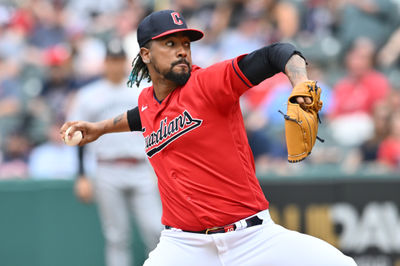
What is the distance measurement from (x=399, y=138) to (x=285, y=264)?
14.0 feet

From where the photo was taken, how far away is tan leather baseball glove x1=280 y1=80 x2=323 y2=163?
299 centimetres

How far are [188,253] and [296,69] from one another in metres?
1.27

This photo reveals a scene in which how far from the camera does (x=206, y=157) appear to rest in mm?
3652

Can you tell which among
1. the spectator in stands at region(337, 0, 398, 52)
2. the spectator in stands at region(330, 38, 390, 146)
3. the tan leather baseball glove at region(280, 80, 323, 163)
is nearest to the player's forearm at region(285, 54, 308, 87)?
the tan leather baseball glove at region(280, 80, 323, 163)

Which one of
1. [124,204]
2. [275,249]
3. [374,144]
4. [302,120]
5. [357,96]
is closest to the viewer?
[302,120]

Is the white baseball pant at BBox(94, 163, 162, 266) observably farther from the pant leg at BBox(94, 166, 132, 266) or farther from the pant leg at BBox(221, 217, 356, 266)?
the pant leg at BBox(221, 217, 356, 266)

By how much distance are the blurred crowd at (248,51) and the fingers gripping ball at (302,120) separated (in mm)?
4000

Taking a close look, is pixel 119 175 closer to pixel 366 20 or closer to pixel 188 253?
pixel 188 253

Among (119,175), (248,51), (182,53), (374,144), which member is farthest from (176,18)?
(248,51)

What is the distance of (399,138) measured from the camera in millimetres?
7297

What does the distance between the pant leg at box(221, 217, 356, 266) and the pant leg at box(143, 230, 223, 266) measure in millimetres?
77

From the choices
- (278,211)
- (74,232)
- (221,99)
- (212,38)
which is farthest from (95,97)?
(212,38)

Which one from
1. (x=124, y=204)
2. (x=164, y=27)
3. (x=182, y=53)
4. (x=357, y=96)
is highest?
(x=357, y=96)

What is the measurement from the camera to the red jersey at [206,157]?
3.60 m
